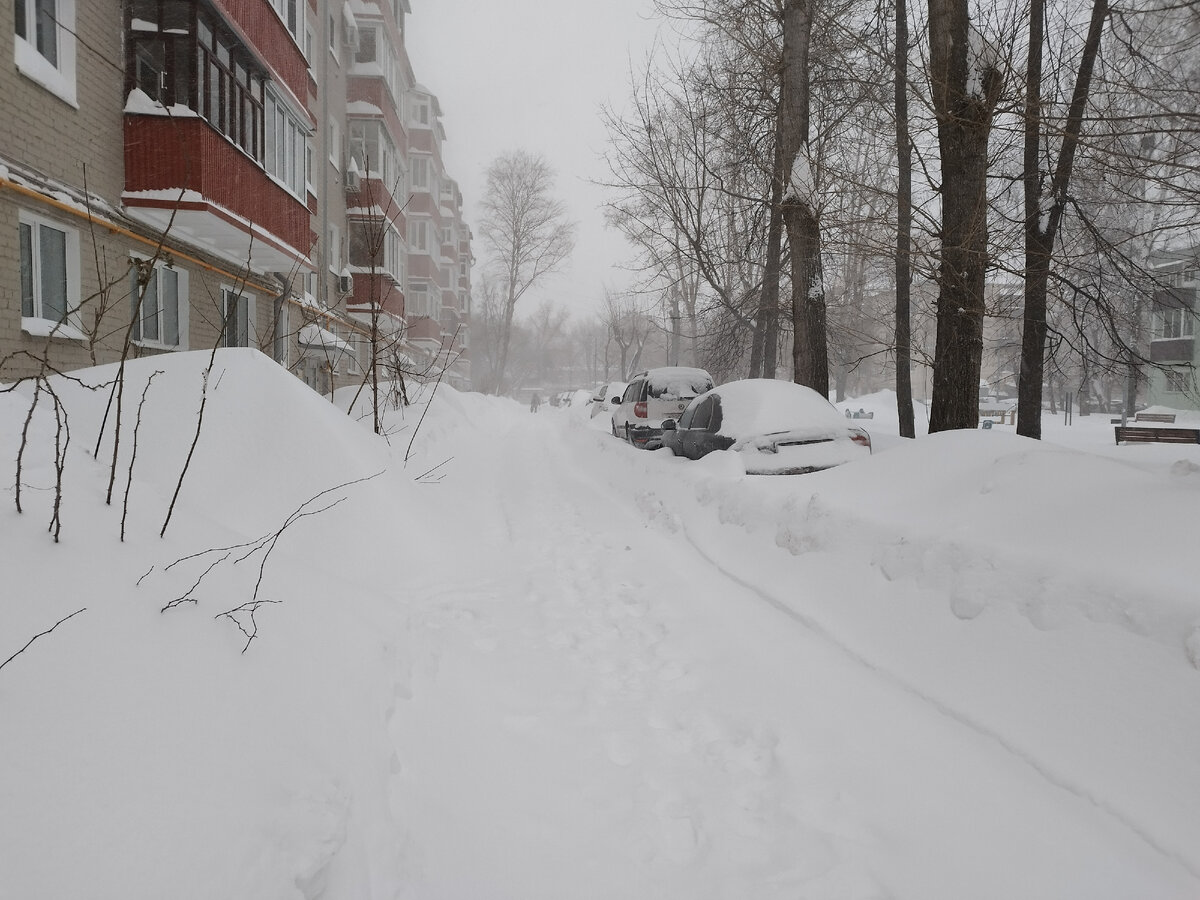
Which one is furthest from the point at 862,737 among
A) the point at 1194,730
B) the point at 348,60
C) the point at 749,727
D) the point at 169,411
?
the point at 348,60

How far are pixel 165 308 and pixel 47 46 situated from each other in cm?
350

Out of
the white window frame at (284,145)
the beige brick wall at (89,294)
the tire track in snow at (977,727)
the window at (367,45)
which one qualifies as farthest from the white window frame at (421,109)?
the tire track in snow at (977,727)

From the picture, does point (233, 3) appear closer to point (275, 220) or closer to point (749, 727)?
point (275, 220)

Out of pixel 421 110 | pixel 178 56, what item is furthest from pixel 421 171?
pixel 178 56

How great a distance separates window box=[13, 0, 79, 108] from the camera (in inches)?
292

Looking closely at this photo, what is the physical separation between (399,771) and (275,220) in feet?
36.1

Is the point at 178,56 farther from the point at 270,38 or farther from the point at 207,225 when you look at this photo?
the point at 270,38

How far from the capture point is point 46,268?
25.7 ft

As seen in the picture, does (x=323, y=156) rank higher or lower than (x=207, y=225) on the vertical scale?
higher

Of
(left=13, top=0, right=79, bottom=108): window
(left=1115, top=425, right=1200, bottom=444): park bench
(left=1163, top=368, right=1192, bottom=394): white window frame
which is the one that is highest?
(left=13, top=0, right=79, bottom=108): window

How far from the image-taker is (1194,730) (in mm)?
2307

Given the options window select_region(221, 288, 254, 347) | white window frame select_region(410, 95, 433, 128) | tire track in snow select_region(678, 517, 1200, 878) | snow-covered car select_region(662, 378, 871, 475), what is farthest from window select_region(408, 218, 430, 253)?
tire track in snow select_region(678, 517, 1200, 878)

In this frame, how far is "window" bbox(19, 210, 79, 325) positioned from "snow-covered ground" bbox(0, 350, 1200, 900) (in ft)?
13.2

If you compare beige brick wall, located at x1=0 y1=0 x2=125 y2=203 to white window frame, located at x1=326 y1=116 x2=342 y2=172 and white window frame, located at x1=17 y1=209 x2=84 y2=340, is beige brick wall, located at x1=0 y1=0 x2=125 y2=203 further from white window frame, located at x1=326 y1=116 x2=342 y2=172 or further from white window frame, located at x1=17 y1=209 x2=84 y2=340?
white window frame, located at x1=326 y1=116 x2=342 y2=172
